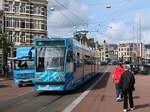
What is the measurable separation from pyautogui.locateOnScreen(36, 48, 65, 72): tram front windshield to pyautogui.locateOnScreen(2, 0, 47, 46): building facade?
211 ft

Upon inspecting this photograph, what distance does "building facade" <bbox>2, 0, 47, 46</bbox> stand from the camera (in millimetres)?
90438

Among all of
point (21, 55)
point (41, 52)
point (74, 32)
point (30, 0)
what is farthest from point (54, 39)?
point (30, 0)

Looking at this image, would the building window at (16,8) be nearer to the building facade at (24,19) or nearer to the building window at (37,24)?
the building facade at (24,19)

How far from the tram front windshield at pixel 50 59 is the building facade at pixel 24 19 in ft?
211

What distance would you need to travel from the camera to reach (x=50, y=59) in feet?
84.1

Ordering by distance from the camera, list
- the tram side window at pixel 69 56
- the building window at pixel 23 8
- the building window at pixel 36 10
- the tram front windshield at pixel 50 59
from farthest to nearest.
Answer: the building window at pixel 36 10 → the building window at pixel 23 8 → the tram side window at pixel 69 56 → the tram front windshield at pixel 50 59

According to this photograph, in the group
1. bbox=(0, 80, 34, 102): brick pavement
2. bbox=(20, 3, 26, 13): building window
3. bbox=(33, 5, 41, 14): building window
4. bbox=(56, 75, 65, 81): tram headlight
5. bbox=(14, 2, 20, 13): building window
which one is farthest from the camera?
bbox=(33, 5, 41, 14): building window

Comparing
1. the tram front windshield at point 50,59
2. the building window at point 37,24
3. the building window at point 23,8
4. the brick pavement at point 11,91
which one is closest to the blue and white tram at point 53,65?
the tram front windshield at point 50,59

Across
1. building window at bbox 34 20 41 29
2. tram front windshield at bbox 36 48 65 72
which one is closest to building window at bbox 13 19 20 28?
building window at bbox 34 20 41 29

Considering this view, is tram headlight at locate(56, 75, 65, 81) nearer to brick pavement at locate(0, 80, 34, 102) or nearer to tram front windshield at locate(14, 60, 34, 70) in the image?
brick pavement at locate(0, 80, 34, 102)

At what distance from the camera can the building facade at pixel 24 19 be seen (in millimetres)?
90438

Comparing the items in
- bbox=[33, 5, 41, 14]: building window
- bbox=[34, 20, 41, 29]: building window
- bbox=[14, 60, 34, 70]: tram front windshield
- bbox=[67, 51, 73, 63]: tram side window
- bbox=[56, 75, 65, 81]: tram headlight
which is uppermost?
bbox=[33, 5, 41, 14]: building window

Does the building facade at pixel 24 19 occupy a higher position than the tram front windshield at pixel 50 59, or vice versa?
the building facade at pixel 24 19

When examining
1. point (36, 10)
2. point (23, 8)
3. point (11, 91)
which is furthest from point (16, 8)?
point (11, 91)
